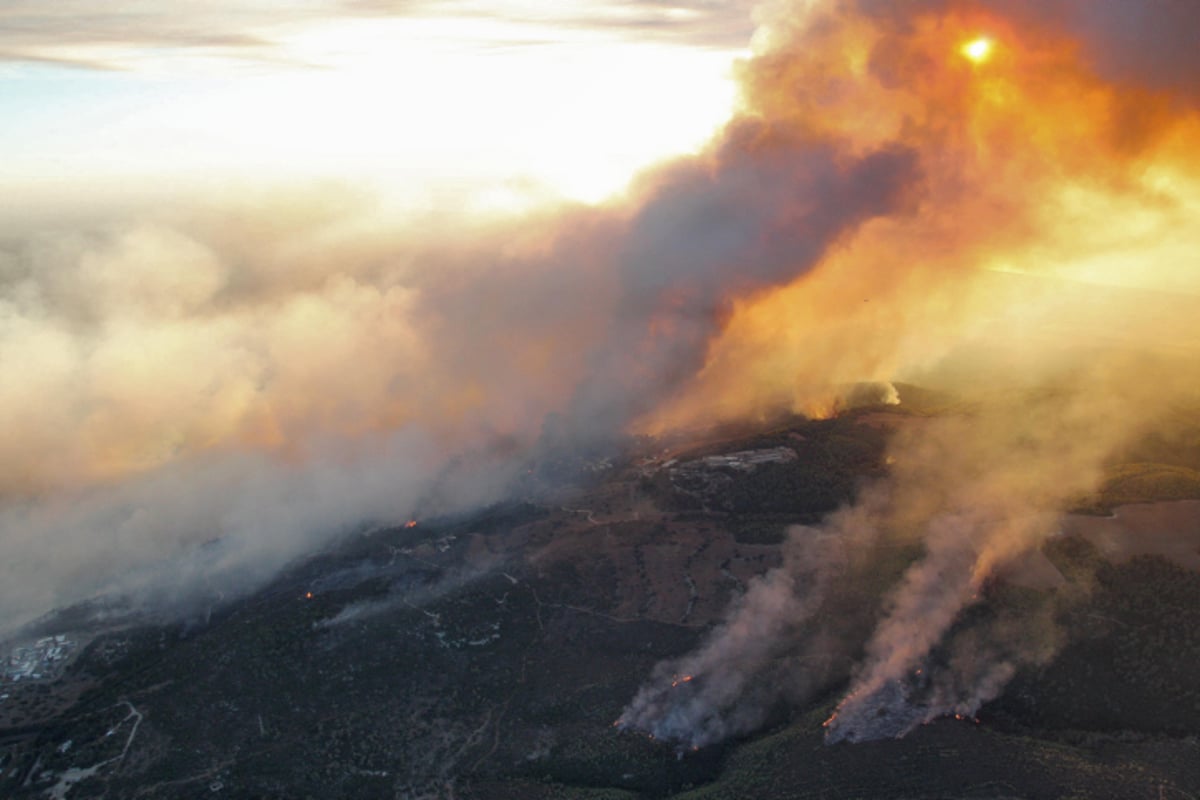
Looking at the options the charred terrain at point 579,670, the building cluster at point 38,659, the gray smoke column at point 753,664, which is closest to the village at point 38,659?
the building cluster at point 38,659

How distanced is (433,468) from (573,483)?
521 inches

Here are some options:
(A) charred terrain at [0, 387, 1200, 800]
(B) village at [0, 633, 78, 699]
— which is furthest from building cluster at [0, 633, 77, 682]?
(A) charred terrain at [0, 387, 1200, 800]

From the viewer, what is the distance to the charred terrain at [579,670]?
1704 inches

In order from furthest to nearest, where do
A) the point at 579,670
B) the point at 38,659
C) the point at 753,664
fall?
the point at 38,659 < the point at 579,670 < the point at 753,664

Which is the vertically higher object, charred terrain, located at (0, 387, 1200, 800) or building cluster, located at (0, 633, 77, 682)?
charred terrain, located at (0, 387, 1200, 800)

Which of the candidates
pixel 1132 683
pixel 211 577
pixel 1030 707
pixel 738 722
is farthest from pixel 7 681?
pixel 1132 683

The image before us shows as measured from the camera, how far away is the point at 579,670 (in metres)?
52.0

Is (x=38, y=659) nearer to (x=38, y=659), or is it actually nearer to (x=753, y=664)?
(x=38, y=659)

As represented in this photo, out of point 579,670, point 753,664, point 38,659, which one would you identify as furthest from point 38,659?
point 753,664

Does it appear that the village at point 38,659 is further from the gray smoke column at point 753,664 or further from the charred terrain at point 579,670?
the gray smoke column at point 753,664

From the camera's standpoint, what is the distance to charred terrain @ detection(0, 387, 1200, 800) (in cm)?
4328

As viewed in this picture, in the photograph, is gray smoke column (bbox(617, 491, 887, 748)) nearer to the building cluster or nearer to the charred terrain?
the charred terrain

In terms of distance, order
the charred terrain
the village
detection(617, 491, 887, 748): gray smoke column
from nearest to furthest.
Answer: the charred terrain → detection(617, 491, 887, 748): gray smoke column → the village

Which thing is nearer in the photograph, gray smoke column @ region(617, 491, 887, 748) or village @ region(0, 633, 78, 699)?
gray smoke column @ region(617, 491, 887, 748)
